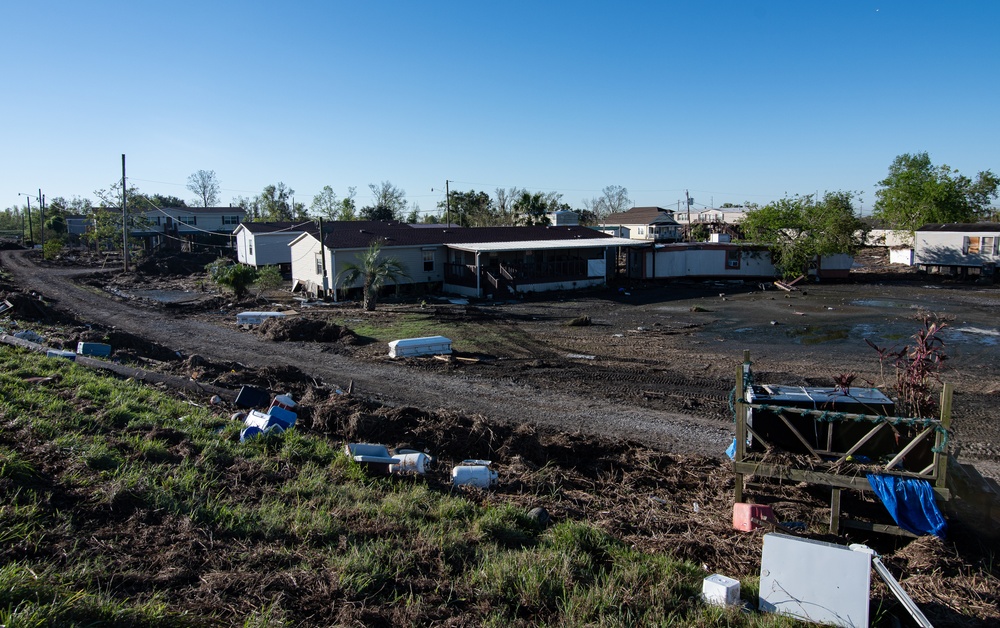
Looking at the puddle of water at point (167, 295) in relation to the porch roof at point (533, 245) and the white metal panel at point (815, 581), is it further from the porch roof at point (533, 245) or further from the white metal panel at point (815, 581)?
the white metal panel at point (815, 581)

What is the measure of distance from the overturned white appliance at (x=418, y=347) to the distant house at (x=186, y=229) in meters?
44.7

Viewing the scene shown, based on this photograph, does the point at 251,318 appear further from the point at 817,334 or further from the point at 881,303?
Result: the point at 881,303

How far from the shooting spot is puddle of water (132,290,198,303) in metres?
30.6

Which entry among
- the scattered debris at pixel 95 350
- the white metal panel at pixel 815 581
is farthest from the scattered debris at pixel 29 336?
the white metal panel at pixel 815 581

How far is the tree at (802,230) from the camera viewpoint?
121ft

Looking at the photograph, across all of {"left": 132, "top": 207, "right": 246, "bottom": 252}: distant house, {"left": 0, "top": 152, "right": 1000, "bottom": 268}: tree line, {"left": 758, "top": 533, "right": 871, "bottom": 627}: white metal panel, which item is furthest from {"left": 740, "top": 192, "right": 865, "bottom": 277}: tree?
{"left": 132, "top": 207, "right": 246, "bottom": 252}: distant house

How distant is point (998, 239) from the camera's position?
124 ft

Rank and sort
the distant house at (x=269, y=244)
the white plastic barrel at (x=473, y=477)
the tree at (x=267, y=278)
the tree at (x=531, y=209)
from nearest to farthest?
the white plastic barrel at (x=473, y=477)
the tree at (x=267, y=278)
the distant house at (x=269, y=244)
the tree at (x=531, y=209)

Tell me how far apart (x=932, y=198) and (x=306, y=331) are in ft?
169

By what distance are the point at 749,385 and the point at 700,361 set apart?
8.40m

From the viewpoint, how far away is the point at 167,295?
32.5 metres

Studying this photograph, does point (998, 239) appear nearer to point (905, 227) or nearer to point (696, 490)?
point (905, 227)

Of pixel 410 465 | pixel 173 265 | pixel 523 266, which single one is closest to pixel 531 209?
pixel 523 266

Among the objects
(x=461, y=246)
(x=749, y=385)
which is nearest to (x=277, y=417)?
(x=749, y=385)
